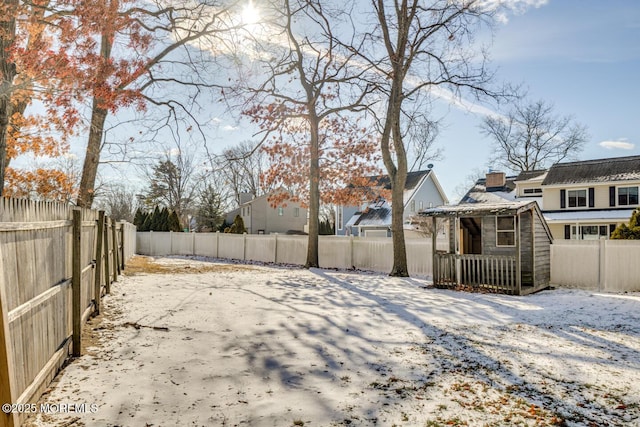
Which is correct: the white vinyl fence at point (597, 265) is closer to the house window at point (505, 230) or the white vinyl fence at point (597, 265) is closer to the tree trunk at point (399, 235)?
the house window at point (505, 230)

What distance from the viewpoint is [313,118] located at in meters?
17.5

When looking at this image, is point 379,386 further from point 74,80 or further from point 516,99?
point 516,99

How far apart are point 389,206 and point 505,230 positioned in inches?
772

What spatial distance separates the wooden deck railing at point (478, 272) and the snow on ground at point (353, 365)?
6.69 ft

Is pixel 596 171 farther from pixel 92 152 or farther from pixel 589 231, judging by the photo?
pixel 92 152

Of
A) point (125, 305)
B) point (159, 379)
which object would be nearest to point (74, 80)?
point (125, 305)

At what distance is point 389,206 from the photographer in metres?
31.4

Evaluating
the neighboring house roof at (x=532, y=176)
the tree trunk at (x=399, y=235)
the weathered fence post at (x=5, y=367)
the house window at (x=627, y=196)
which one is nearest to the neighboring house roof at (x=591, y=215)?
the house window at (x=627, y=196)

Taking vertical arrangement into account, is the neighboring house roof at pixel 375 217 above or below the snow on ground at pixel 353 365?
above

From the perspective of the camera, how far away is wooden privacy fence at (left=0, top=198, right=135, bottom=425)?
2.76 m

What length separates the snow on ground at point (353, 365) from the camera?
342 cm

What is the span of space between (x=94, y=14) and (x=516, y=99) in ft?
43.7

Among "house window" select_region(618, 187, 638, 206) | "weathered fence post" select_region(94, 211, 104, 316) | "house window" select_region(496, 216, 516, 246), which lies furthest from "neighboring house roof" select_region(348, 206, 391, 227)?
"weathered fence post" select_region(94, 211, 104, 316)

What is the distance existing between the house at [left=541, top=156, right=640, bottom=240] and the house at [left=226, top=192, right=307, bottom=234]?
70.4 ft
